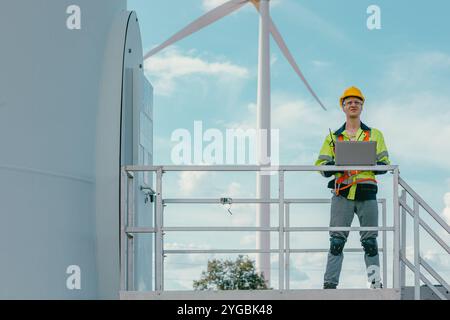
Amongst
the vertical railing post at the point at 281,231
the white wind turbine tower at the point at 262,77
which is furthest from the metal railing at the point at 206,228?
the white wind turbine tower at the point at 262,77

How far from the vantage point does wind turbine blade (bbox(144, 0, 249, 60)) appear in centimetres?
1958

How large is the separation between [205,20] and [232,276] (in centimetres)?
751

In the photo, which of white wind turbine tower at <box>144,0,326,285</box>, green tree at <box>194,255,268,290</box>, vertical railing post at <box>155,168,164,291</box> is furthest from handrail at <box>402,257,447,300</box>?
white wind turbine tower at <box>144,0,326,285</box>

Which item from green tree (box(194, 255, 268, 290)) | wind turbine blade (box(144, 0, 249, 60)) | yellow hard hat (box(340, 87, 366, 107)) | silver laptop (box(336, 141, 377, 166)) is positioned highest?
wind turbine blade (box(144, 0, 249, 60))

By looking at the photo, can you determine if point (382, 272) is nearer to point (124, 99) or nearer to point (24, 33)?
point (124, 99)

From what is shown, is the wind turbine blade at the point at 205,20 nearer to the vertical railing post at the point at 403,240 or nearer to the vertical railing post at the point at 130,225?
the vertical railing post at the point at 403,240

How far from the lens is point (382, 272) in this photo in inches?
332

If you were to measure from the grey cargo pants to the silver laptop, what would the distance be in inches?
20.4

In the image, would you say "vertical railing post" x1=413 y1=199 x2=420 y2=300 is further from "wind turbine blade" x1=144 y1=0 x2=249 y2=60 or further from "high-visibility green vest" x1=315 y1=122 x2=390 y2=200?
"wind turbine blade" x1=144 y1=0 x2=249 y2=60

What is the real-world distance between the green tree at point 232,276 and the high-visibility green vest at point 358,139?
263 inches

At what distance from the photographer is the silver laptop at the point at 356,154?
719 cm

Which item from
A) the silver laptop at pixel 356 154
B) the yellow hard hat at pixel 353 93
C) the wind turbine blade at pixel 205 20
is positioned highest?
the wind turbine blade at pixel 205 20
